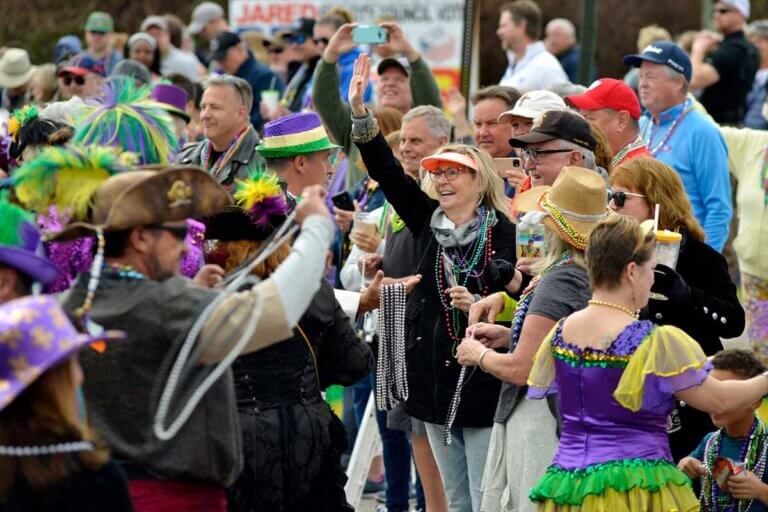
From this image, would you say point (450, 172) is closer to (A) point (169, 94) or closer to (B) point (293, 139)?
(B) point (293, 139)

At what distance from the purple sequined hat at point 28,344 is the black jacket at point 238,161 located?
4.02m

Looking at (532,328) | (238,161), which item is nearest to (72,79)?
(238,161)

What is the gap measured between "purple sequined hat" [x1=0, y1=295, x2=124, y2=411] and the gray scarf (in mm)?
3022

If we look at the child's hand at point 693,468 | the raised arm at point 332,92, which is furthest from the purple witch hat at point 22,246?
the raised arm at point 332,92

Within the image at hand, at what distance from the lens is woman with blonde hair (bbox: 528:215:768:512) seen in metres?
4.53

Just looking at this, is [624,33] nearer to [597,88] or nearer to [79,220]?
[597,88]

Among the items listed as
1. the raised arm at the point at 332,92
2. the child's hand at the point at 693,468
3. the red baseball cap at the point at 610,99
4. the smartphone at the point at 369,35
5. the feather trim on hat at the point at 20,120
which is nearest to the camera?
the child's hand at the point at 693,468

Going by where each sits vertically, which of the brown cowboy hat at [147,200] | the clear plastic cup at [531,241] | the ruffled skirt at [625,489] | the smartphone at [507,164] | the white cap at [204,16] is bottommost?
the ruffled skirt at [625,489]

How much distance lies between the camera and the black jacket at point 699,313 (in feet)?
18.5

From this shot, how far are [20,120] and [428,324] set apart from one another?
2364 millimetres

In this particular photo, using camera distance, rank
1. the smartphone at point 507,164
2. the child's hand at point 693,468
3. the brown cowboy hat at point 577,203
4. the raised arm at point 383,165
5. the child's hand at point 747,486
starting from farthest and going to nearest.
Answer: the smartphone at point 507,164 → the raised arm at point 383,165 → the child's hand at point 693,468 → the child's hand at point 747,486 → the brown cowboy hat at point 577,203

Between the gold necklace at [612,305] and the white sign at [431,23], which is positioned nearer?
the gold necklace at [612,305]

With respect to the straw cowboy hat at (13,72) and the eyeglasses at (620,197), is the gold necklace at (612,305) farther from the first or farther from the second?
the straw cowboy hat at (13,72)

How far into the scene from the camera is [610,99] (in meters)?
6.95
